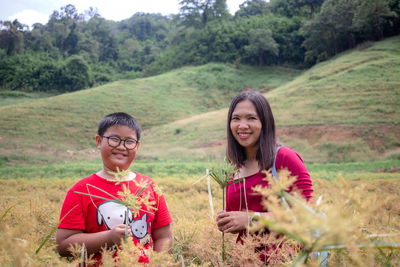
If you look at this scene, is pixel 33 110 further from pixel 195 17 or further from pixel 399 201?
pixel 195 17

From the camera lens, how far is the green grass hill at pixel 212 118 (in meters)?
15.2

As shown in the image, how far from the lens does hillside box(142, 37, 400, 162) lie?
14586 mm

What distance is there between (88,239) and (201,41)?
153 ft

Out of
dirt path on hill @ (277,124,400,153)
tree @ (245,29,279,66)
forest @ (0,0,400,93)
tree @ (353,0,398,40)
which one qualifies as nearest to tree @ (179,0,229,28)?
forest @ (0,0,400,93)

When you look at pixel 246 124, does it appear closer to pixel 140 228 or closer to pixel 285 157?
pixel 285 157

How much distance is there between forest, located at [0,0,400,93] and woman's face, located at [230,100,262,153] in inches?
1434

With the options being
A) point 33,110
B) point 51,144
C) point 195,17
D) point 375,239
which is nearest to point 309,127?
point 51,144

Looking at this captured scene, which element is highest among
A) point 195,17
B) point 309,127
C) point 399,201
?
point 195,17

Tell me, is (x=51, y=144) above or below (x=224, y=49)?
below

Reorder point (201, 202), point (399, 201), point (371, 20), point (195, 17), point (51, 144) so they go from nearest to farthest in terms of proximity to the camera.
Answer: point (399, 201) → point (201, 202) → point (51, 144) → point (371, 20) → point (195, 17)

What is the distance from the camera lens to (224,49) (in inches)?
1724

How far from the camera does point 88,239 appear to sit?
116 centimetres

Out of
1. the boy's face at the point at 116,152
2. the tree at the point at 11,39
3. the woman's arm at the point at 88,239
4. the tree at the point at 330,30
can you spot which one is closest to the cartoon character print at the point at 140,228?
the woman's arm at the point at 88,239

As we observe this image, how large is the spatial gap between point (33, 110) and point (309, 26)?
105 feet
